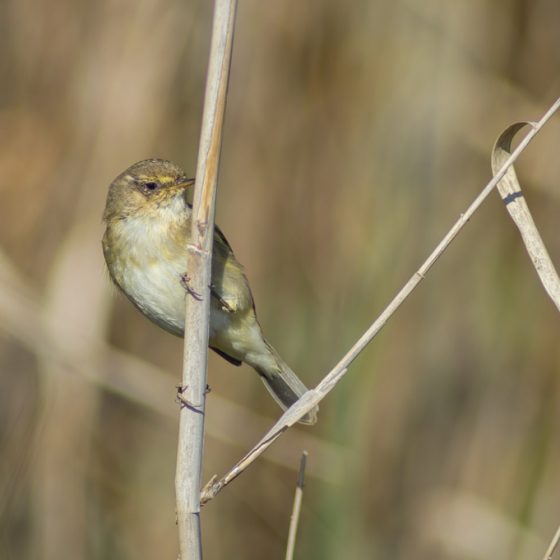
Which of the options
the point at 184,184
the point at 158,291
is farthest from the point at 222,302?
the point at 184,184

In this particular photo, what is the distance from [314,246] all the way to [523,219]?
169 centimetres

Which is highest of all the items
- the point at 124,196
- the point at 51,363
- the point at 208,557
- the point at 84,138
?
the point at 84,138

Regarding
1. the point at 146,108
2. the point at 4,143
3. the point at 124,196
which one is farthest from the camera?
the point at 4,143

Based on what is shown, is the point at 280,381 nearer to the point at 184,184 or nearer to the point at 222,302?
the point at 222,302

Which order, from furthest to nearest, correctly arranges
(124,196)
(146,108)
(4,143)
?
(4,143), (146,108), (124,196)

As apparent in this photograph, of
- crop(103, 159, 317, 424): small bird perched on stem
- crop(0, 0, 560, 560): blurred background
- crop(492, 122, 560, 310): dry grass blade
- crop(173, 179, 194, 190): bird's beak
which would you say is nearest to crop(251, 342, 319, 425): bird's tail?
crop(103, 159, 317, 424): small bird perched on stem

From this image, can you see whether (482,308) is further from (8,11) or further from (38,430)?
(8,11)

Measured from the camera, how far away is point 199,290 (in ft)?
6.46

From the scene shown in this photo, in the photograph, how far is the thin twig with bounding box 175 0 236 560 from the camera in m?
1.85

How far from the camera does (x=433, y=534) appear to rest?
3.56 meters

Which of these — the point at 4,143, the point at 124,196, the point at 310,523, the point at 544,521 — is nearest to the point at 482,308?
the point at 544,521

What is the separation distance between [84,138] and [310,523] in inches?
63.4

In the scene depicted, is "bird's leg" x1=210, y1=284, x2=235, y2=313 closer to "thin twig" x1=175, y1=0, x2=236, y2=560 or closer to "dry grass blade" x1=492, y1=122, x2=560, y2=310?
"thin twig" x1=175, y1=0, x2=236, y2=560

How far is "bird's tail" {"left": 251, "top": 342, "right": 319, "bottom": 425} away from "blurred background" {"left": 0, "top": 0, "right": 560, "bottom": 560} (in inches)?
9.0
